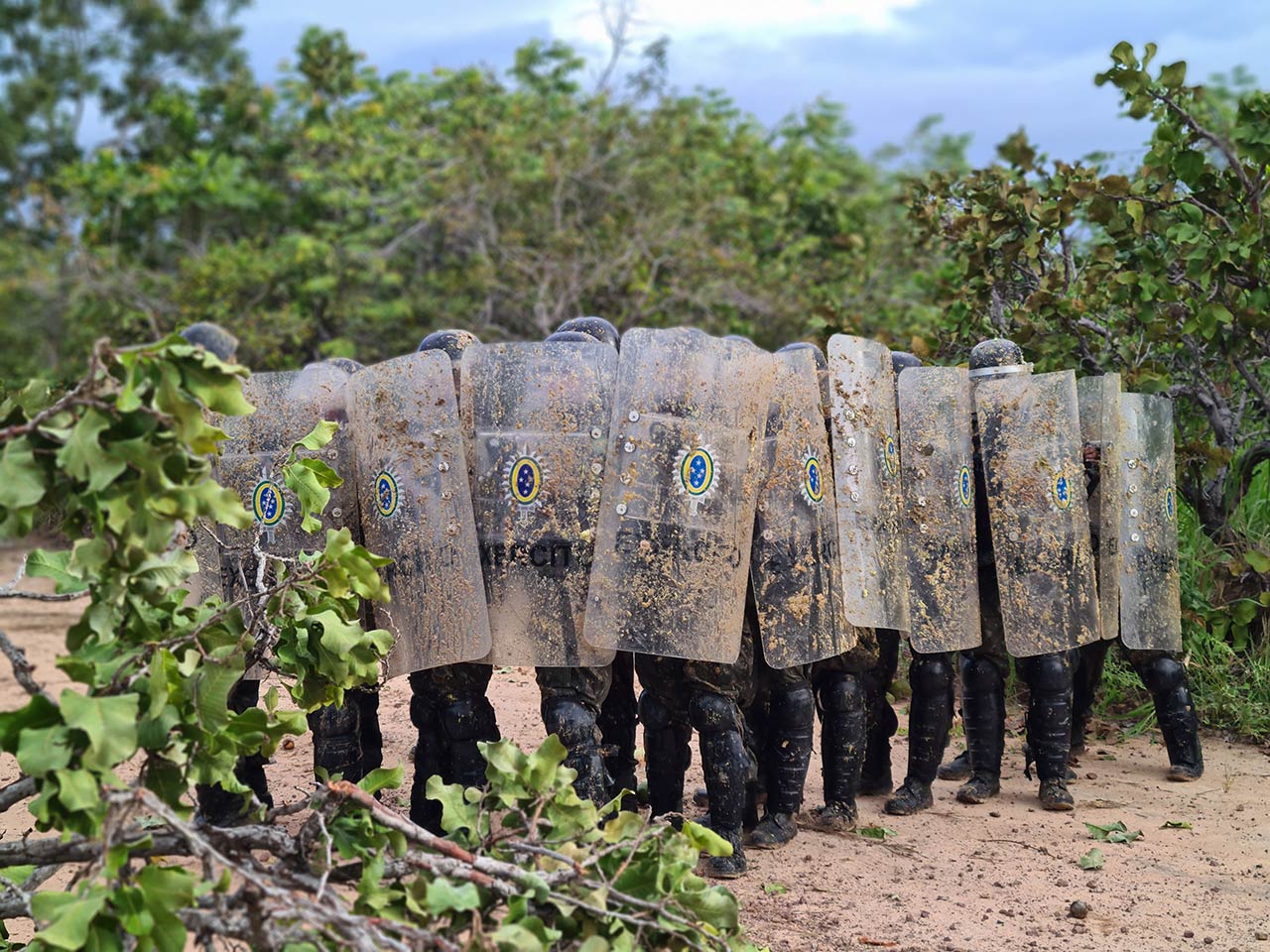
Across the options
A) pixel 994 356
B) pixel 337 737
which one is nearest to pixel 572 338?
pixel 337 737

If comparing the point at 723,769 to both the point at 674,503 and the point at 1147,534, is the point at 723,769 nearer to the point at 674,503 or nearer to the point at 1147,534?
the point at 674,503

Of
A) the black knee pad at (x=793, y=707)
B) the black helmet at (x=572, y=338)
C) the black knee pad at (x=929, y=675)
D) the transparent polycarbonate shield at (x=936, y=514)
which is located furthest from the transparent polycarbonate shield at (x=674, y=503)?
the black knee pad at (x=929, y=675)

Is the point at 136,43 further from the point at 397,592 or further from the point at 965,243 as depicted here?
the point at 397,592

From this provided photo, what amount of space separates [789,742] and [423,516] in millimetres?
1657

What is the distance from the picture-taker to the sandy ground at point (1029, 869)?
4336mm

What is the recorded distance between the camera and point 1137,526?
6055 millimetres

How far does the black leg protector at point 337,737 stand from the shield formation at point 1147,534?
3.39m

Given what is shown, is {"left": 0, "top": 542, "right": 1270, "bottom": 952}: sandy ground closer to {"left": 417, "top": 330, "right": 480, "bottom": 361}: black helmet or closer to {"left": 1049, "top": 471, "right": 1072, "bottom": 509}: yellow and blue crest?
{"left": 1049, "top": 471, "right": 1072, "bottom": 509}: yellow and blue crest

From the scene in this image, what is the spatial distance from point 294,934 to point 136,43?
78.6 ft

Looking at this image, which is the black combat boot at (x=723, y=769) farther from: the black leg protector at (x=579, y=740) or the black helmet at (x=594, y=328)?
the black helmet at (x=594, y=328)

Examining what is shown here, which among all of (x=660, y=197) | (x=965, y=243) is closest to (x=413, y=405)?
(x=965, y=243)

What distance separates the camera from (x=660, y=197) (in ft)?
45.6

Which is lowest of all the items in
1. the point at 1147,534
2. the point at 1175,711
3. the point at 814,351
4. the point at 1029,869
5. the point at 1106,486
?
the point at 1029,869

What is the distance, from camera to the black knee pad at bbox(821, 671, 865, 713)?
17.8 ft
